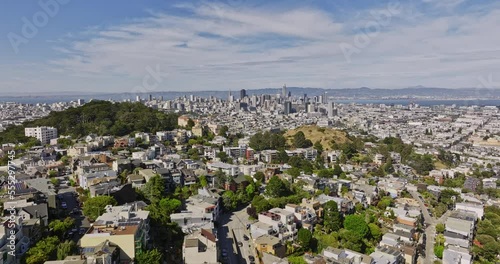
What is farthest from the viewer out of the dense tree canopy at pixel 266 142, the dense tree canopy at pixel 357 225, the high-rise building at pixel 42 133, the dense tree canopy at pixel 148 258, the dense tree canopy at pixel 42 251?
the dense tree canopy at pixel 266 142

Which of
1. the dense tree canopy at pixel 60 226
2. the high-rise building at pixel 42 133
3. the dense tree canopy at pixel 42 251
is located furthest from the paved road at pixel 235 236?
the high-rise building at pixel 42 133

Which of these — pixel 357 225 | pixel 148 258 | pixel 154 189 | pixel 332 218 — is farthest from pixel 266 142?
pixel 148 258

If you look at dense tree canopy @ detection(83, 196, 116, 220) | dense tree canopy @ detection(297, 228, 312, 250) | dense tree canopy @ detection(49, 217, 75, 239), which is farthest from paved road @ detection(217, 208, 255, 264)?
dense tree canopy @ detection(49, 217, 75, 239)

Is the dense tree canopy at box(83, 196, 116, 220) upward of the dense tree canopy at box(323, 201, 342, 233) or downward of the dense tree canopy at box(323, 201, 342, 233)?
upward

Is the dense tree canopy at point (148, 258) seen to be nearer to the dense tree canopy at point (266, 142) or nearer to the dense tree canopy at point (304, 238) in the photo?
the dense tree canopy at point (304, 238)

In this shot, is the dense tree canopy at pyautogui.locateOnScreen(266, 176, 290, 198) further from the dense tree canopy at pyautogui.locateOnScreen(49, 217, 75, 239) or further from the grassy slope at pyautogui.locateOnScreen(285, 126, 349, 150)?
the grassy slope at pyautogui.locateOnScreen(285, 126, 349, 150)
